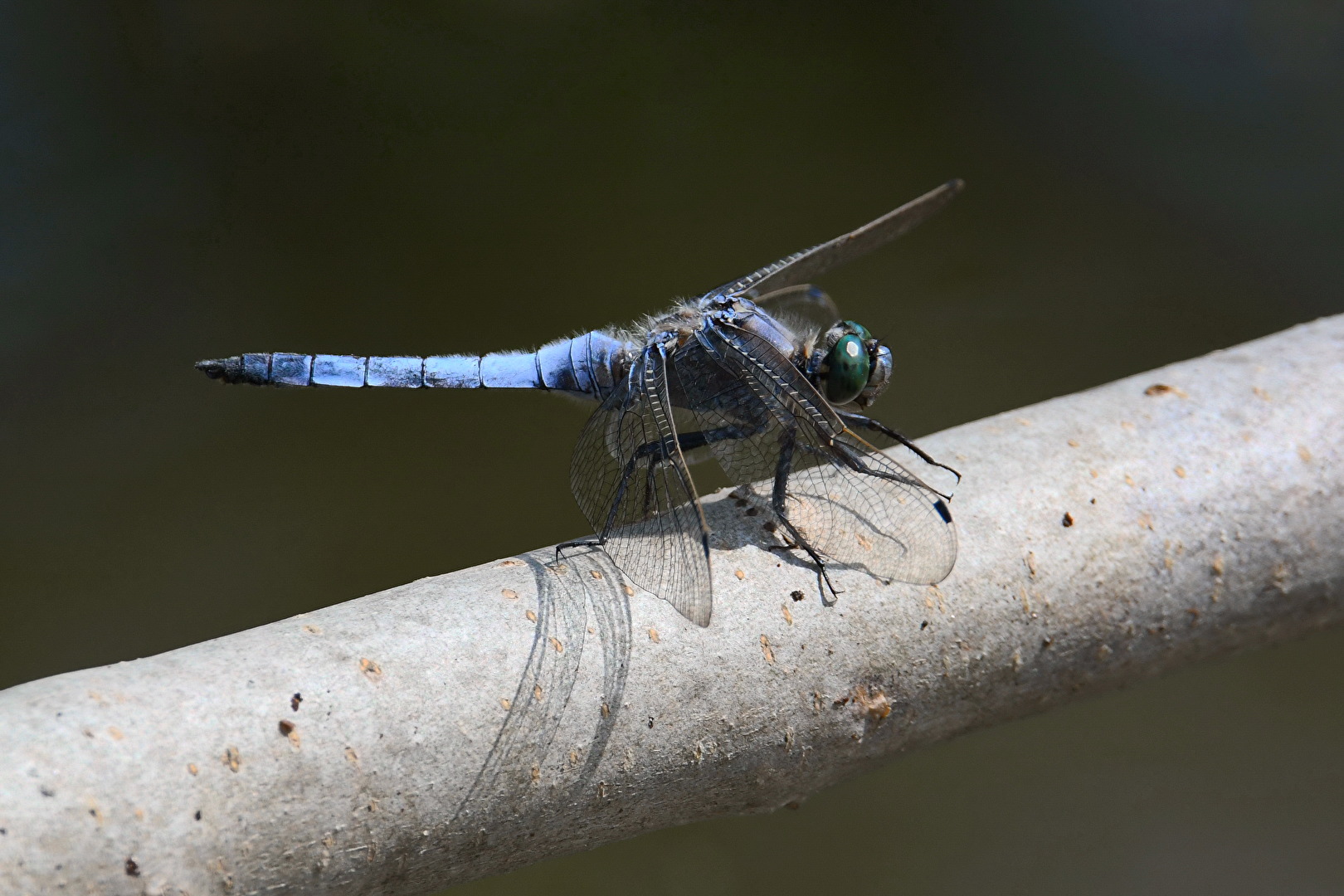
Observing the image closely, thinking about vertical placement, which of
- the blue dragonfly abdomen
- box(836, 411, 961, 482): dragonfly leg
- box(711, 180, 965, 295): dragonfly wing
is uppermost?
box(711, 180, 965, 295): dragonfly wing

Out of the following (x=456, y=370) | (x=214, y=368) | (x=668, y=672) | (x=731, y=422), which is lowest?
(x=668, y=672)

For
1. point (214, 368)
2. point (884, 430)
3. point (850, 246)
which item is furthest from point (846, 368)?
point (214, 368)

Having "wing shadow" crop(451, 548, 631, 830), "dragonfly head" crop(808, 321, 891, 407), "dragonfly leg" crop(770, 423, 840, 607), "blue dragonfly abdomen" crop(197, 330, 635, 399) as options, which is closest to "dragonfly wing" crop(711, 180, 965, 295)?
"dragonfly head" crop(808, 321, 891, 407)

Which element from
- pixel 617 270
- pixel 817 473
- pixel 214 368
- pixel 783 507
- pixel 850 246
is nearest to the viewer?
pixel 783 507

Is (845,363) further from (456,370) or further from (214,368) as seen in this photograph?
(214,368)

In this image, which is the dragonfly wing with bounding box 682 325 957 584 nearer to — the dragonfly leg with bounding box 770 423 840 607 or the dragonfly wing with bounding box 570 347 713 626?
the dragonfly leg with bounding box 770 423 840 607

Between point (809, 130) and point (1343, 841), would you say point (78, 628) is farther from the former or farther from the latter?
point (1343, 841)
